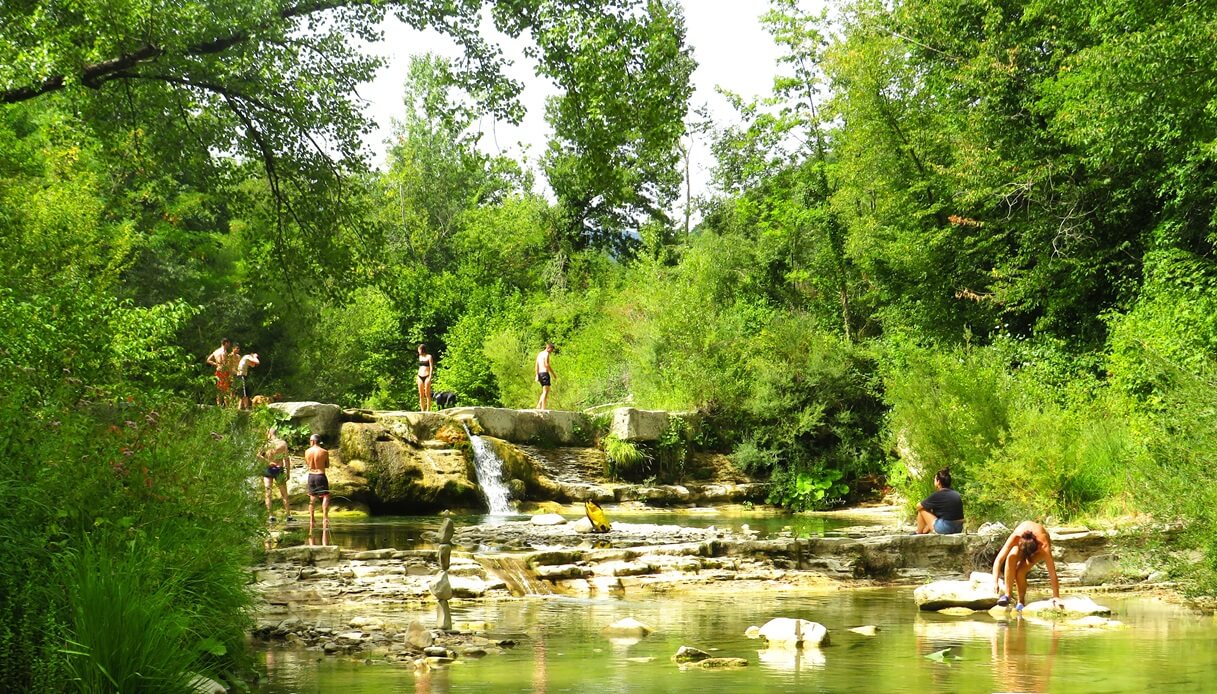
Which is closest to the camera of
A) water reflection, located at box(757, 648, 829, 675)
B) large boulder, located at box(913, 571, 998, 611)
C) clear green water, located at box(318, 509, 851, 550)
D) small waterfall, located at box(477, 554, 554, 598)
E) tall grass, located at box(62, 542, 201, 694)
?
tall grass, located at box(62, 542, 201, 694)

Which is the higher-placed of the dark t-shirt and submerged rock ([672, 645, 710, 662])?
the dark t-shirt

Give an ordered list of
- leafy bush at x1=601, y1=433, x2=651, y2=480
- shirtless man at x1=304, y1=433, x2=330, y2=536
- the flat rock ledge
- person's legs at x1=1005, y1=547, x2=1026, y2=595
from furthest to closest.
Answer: leafy bush at x1=601, y1=433, x2=651, y2=480
shirtless man at x1=304, y1=433, x2=330, y2=536
the flat rock ledge
person's legs at x1=1005, y1=547, x2=1026, y2=595

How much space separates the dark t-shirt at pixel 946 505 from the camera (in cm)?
1434

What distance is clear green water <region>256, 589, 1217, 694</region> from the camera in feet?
23.1

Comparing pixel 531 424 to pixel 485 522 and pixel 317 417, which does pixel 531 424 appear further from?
pixel 485 522

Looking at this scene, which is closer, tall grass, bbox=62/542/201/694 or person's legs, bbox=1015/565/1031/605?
tall grass, bbox=62/542/201/694

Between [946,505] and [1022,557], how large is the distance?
3.40 metres

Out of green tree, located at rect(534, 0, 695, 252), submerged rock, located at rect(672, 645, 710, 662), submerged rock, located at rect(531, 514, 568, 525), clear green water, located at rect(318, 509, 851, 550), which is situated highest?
green tree, located at rect(534, 0, 695, 252)

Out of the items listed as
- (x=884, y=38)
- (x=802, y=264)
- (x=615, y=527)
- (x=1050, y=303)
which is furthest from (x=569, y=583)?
(x=802, y=264)

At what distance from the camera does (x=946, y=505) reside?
14328 mm

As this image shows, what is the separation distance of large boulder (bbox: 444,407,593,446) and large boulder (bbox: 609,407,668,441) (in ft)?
2.74

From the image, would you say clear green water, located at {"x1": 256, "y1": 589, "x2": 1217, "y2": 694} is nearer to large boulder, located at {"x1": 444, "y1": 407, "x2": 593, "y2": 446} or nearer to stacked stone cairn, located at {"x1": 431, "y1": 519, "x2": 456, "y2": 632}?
stacked stone cairn, located at {"x1": 431, "y1": 519, "x2": 456, "y2": 632}

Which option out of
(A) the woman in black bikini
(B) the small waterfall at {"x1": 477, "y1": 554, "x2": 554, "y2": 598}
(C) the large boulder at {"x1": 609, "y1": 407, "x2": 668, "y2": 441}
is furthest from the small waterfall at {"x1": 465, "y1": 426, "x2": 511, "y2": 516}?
(B) the small waterfall at {"x1": 477, "y1": 554, "x2": 554, "y2": 598}

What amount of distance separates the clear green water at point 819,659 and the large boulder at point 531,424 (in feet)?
41.6
